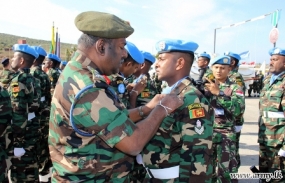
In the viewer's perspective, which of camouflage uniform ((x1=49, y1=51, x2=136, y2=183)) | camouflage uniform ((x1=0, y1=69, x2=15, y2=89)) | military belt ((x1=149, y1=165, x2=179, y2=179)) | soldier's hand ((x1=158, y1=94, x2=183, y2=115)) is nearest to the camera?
camouflage uniform ((x1=49, y1=51, x2=136, y2=183))

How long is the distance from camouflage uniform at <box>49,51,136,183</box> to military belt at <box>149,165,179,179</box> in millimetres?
559

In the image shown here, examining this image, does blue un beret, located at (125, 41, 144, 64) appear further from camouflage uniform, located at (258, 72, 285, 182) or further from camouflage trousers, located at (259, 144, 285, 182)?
camouflage trousers, located at (259, 144, 285, 182)

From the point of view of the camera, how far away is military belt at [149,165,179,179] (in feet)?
6.69

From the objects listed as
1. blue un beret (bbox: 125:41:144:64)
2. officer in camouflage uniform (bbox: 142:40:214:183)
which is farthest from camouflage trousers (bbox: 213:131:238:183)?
officer in camouflage uniform (bbox: 142:40:214:183)

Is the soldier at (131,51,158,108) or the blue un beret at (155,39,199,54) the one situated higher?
the blue un beret at (155,39,199,54)

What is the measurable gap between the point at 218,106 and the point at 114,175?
9.31 ft

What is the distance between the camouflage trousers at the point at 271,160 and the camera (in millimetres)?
3862

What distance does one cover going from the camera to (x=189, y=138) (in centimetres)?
185

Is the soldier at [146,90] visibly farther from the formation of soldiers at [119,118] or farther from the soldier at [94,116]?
the soldier at [94,116]

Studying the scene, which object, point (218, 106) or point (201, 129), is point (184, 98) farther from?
point (218, 106)

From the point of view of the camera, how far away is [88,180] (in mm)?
1526

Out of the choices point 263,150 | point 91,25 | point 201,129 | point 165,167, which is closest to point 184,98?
point 201,129

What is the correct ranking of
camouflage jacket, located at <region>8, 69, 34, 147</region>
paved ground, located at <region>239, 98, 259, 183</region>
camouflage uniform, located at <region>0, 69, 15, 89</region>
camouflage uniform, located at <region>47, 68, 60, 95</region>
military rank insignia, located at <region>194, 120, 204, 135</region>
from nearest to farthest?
military rank insignia, located at <region>194, 120, 204, 135</region>, camouflage jacket, located at <region>8, 69, 34, 147</region>, camouflage uniform, located at <region>0, 69, 15, 89</region>, paved ground, located at <region>239, 98, 259, 183</region>, camouflage uniform, located at <region>47, 68, 60, 95</region>

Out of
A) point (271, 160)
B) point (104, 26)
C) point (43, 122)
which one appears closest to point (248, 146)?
point (271, 160)
